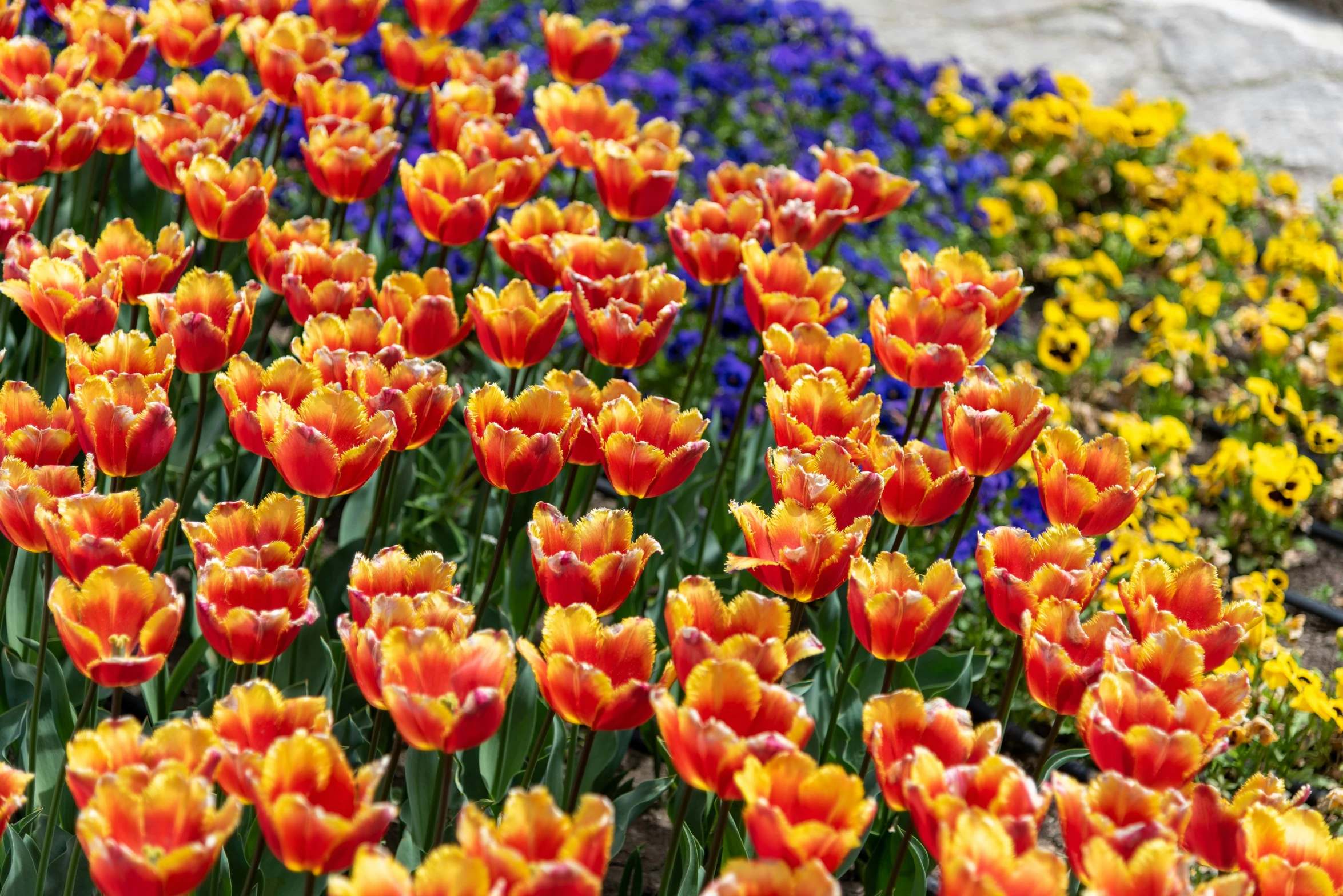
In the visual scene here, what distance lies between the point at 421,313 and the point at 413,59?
46.4 inches

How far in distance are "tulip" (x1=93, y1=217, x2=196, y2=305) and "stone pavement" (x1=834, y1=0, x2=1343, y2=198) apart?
5.41 meters

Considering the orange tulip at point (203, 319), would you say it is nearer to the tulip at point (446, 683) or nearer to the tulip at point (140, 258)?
the tulip at point (140, 258)

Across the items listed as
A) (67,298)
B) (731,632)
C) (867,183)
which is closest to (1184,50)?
(867,183)

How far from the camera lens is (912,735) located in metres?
1.26

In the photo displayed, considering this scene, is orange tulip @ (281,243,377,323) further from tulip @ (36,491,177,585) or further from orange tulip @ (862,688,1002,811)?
orange tulip @ (862,688,1002,811)

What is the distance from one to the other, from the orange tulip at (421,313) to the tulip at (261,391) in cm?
30

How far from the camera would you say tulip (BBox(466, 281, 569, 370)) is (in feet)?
6.43

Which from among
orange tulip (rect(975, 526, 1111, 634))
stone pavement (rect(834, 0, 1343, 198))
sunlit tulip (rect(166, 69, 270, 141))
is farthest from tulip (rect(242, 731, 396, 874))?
stone pavement (rect(834, 0, 1343, 198))

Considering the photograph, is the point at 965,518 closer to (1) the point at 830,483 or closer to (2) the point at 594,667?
(1) the point at 830,483

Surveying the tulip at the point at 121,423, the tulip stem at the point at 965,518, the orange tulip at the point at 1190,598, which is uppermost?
the orange tulip at the point at 1190,598

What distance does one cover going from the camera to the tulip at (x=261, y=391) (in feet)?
5.35

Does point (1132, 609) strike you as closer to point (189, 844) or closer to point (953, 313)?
point (953, 313)

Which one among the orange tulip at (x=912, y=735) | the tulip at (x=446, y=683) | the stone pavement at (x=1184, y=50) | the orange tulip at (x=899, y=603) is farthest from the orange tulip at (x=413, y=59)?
the stone pavement at (x=1184, y=50)

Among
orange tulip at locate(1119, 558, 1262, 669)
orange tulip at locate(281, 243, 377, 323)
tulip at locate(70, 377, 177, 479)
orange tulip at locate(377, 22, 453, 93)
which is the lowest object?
tulip at locate(70, 377, 177, 479)
